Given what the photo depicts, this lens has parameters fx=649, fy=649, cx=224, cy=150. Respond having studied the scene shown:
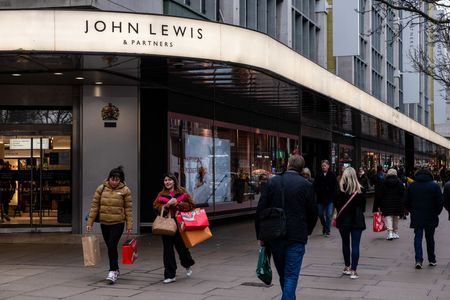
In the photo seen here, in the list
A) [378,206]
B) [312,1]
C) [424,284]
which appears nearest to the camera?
[424,284]

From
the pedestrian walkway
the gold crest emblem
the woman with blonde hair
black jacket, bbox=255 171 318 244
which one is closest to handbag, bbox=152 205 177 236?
the pedestrian walkway

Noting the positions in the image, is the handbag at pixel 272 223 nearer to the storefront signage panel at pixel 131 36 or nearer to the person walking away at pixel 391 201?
the storefront signage panel at pixel 131 36

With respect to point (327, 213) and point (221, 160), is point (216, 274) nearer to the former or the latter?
point (327, 213)

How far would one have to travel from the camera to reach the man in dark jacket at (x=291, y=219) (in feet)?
21.5

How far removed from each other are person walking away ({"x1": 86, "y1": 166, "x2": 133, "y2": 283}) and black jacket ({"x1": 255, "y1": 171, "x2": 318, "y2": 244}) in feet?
10.7

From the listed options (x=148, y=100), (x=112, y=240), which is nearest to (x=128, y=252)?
(x=112, y=240)

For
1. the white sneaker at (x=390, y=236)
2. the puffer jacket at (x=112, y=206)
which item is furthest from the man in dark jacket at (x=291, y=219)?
the white sneaker at (x=390, y=236)

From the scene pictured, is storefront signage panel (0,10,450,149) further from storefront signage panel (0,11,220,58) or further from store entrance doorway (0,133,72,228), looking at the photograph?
store entrance doorway (0,133,72,228)

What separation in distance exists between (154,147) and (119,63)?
159 inches

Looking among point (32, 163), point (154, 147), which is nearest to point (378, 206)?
point (154, 147)

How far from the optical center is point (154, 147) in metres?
15.9

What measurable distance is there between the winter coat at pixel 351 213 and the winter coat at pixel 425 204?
4.29 feet

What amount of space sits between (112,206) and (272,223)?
140 inches

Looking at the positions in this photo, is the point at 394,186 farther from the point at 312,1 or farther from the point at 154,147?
the point at 312,1
